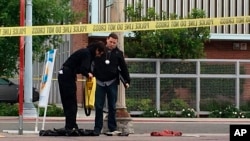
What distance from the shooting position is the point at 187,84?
83.5 feet

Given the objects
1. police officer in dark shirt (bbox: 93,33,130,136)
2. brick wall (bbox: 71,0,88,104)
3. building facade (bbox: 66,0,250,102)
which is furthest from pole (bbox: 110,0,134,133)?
brick wall (bbox: 71,0,88,104)

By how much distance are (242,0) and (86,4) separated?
22.4ft

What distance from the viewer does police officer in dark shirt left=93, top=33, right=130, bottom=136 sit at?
13336 millimetres

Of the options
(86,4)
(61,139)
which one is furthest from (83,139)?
(86,4)

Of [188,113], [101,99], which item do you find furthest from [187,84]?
[101,99]

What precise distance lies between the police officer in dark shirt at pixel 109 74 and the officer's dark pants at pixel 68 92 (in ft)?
1.52

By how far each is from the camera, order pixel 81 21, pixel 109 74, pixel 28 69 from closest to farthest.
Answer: pixel 109 74 < pixel 28 69 < pixel 81 21

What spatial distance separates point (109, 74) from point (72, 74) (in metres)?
0.69

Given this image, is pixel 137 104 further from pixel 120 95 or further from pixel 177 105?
pixel 120 95

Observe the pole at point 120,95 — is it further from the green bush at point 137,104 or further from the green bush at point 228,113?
the green bush at point 228,113

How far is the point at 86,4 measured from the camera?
32.6 meters

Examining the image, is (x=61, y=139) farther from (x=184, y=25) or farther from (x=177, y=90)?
(x=177, y=90)

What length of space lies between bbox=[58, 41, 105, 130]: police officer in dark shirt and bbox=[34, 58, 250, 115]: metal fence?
38.4 feet

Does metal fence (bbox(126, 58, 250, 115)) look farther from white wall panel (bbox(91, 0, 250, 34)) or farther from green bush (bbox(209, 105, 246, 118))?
white wall panel (bbox(91, 0, 250, 34))
